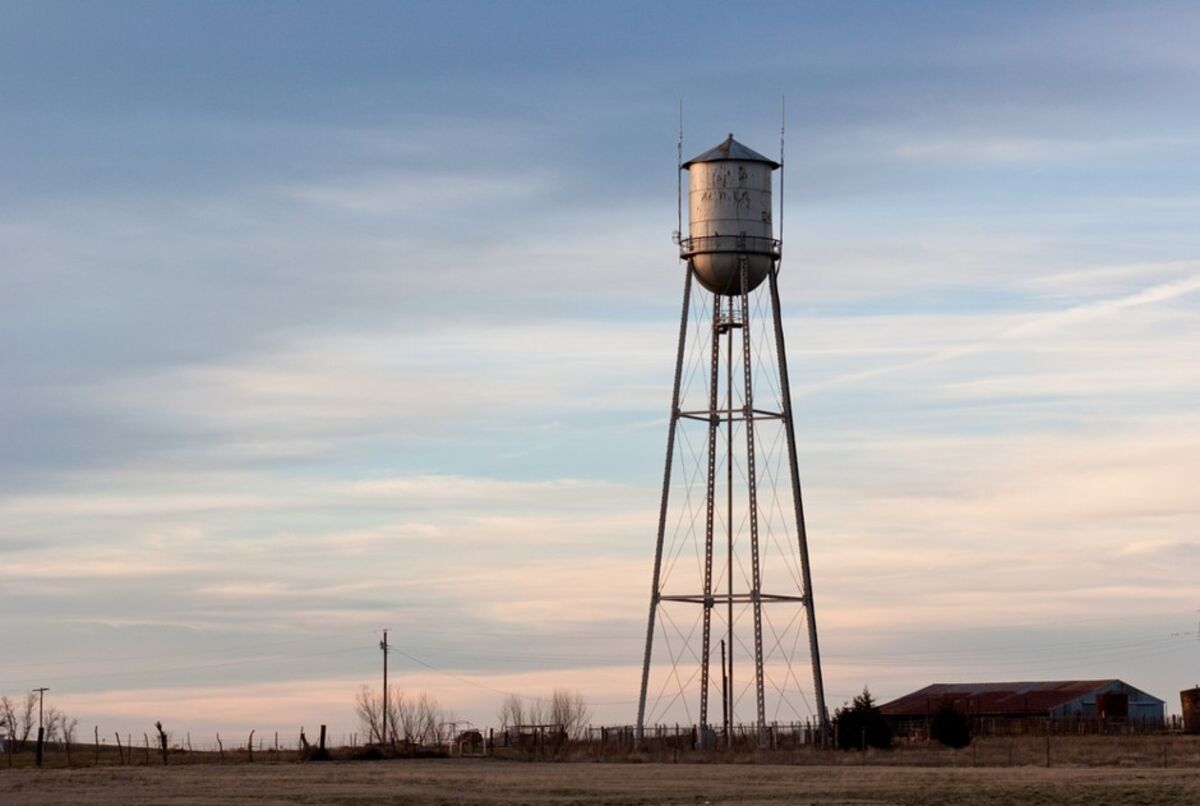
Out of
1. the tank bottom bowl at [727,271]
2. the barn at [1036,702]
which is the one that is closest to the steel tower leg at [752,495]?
the tank bottom bowl at [727,271]

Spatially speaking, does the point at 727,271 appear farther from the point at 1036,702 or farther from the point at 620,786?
the point at 1036,702

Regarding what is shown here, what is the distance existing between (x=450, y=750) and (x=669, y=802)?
4933 cm

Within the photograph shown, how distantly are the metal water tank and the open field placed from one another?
18.6 metres

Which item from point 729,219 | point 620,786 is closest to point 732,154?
point 729,219

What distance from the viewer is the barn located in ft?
403

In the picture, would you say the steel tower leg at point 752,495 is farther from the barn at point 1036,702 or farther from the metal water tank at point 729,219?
the barn at point 1036,702

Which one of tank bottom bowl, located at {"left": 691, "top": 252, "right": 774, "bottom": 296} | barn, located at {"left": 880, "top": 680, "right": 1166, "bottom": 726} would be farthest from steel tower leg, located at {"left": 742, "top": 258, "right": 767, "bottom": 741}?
barn, located at {"left": 880, "top": 680, "right": 1166, "bottom": 726}

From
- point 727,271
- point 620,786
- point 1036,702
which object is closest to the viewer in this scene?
point 620,786

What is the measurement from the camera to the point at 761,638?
264 ft

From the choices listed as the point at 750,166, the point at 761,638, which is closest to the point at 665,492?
the point at 761,638

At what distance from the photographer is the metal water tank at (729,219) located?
267 feet

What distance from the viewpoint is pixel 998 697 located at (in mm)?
128125

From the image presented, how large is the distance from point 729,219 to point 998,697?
5562 centimetres

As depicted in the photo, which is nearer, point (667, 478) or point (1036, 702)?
point (667, 478)
